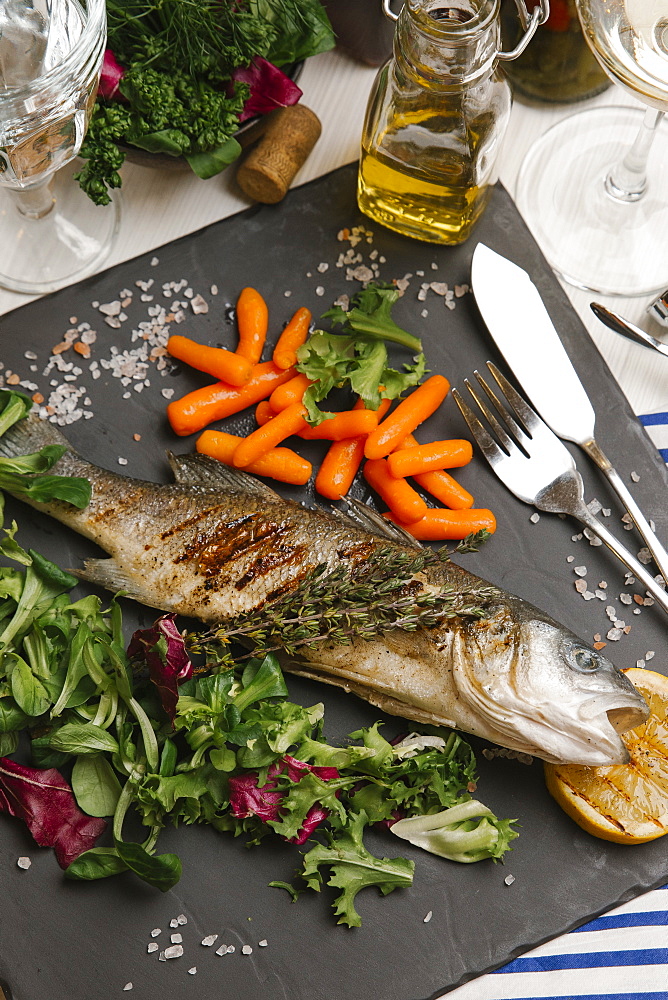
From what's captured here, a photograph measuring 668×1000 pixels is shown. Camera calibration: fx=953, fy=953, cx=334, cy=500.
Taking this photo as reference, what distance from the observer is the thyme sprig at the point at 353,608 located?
86.2 inches

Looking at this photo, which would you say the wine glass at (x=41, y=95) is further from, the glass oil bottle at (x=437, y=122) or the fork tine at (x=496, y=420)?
the fork tine at (x=496, y=420)

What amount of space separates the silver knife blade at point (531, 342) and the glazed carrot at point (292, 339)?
502 millimetres

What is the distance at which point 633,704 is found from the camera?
220 centimetres

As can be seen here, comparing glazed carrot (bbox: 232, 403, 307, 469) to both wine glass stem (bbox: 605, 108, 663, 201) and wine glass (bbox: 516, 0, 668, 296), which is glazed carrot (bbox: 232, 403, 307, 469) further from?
wine glass stem (bbox: 605, 108, 663, 201)

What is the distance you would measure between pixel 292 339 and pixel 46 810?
137 cm

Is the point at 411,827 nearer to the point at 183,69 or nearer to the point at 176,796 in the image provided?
the point at 176,796

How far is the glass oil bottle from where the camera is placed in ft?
7.48

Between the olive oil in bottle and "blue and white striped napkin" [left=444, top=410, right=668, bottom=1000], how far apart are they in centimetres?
191

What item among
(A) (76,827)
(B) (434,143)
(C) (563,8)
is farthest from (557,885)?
(C) (563,8)

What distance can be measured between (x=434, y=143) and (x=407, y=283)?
0.43 meters

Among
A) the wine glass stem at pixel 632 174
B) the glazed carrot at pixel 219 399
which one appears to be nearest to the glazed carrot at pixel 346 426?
the glazed carrot at pixel 219 399

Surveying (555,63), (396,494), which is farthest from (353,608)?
(555,63)

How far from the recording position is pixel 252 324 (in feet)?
8.71

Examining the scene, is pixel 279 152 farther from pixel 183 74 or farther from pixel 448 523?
pixel 448 523
